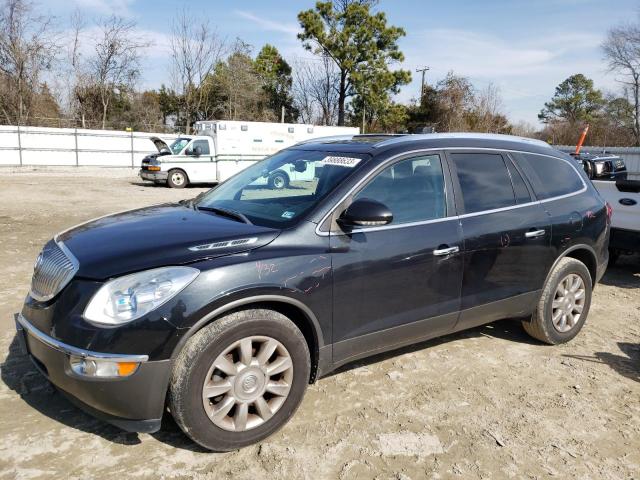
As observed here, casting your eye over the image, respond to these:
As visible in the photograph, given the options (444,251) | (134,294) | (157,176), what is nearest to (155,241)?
(134,294)

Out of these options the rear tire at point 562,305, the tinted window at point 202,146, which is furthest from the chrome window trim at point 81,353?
the tinted window at point 202,146

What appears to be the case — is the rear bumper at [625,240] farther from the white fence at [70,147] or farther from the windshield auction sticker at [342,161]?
the white fence at [70,147]

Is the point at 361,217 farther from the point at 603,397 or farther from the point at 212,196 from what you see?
the point at 603,397

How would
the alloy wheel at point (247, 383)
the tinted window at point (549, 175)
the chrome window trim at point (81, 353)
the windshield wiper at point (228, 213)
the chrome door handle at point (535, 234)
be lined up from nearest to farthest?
the chrome window trim at point (81, 353) → the alloy wheel at point (247, 383) → the windshield wiper at point (228, 213) → the chrome door handle at point (535, 234) → the tinted window at point (549, 175)

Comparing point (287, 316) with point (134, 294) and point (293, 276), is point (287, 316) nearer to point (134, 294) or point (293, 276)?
point (293, 276)

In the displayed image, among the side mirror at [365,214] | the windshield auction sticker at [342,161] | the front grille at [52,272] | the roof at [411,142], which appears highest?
the roof at [411,142]

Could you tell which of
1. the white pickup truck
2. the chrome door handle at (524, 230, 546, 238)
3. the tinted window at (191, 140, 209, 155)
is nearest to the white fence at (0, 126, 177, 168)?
the tinted window at (191, 140, 209, 155)

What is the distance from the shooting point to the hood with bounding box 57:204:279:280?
2.69 metres

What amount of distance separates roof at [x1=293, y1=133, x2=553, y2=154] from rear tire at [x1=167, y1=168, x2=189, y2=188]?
607 inches

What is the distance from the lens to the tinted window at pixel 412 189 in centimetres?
344

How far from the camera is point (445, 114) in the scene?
35.3 metres

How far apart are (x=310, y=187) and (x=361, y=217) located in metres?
0.57

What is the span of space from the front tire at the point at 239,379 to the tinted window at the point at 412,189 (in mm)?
1080

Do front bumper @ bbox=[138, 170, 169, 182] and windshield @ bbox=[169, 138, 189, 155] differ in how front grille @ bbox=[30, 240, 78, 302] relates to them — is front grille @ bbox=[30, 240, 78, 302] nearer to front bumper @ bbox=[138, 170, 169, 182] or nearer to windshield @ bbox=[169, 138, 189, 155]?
front bumper @ bbox=[138, 170, 169, 182]
